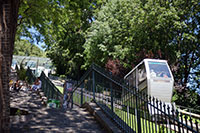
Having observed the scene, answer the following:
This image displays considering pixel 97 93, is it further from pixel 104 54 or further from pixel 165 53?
pixel 104 54

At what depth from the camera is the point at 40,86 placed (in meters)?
13.2

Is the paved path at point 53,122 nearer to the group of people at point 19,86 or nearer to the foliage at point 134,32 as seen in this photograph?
the group of people at point 19,86

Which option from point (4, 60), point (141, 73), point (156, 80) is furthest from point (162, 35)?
point (4, 60)

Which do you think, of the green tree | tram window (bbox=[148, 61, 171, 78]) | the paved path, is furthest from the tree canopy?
the paved path

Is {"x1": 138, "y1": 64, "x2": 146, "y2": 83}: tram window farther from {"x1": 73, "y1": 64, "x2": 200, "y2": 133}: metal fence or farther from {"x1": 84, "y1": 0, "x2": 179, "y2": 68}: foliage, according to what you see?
{"x1": 73, "y1": 64, "x2": 200, "y2": 133}: metal fence

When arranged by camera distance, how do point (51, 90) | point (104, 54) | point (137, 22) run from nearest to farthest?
point (51, 90)
point (137, 22)
point (104, 54)

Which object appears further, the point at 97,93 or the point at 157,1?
the point at 157,1

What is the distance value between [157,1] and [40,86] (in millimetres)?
12181

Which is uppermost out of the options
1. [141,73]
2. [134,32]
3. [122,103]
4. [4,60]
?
[134,32]

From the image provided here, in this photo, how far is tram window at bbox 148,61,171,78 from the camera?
11.0 m

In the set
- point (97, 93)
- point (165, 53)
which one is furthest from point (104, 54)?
point (97, 93)

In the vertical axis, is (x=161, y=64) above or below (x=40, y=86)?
above

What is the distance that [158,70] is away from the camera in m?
11.2

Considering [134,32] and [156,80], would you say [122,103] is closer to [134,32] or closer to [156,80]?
[156,80]
